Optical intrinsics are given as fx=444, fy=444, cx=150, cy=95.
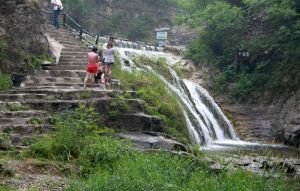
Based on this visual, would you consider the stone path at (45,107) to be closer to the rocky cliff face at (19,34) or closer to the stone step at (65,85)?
the stone step at (65,85)

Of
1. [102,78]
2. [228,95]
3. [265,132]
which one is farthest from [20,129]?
[228,95]

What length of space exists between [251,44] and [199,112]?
6.41 meters

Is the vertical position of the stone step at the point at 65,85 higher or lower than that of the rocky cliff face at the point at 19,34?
lower

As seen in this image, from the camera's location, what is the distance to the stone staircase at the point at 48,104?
34.2ft

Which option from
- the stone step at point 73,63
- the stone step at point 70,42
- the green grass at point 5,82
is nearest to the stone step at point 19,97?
the green grass at point 5,82

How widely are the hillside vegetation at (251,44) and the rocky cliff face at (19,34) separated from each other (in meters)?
9.99

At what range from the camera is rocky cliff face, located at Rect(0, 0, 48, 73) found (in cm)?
1492

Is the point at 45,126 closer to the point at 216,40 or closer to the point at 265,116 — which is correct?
the point at 265,116

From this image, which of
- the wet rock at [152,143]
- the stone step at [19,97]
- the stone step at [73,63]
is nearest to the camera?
the wet rock at [152,143]

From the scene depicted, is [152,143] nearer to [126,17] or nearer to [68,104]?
[68,104]

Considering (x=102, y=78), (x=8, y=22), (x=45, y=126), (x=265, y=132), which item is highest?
(x=8, y=22)

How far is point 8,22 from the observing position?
49.9 feet

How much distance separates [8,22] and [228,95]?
11.6 m

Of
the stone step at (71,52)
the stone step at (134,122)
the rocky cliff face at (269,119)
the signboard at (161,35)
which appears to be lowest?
the rocky cliff face at (269,119)
